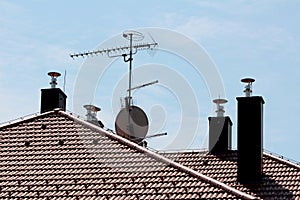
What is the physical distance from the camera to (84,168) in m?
22.9

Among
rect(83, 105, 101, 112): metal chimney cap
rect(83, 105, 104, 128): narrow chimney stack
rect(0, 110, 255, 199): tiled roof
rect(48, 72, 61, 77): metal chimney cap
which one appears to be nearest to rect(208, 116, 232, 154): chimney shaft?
rect(0, 110, 255, 199): tiled roof

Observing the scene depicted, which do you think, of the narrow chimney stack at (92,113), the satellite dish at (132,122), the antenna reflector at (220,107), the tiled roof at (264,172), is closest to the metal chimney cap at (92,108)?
the narrow chimney stack at (92,113)

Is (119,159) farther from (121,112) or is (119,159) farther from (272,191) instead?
(121,112)

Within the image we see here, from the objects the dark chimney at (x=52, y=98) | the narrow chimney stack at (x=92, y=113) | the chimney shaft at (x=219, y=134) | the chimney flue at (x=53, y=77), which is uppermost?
the chimney flue at (x=53, y=77)

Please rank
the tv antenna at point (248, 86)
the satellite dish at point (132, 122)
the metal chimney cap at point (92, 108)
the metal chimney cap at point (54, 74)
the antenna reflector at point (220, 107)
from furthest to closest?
the metal chimney cap at point (92, 108) → the antenna reflector at point (220, 107) → the satellite dish at point (132, 122) → the metal chimney cap at point (54, 74) → the tv antenna at point (248, 86)

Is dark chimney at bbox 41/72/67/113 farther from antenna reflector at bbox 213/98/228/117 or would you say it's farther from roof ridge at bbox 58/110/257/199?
antenna reflector at bbox 213/98/228/117

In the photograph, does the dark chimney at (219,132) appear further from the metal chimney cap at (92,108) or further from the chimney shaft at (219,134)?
the metal chimney cap at (92,108)

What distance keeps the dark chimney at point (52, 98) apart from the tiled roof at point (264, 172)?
3.40 metres

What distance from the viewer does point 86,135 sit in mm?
24500

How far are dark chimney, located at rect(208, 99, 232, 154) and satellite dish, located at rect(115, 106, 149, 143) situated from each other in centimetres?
200

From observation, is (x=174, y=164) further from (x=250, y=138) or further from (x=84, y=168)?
(x=250, y=138)

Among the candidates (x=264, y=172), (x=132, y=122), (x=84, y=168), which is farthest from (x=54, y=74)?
(x=264, y=172)

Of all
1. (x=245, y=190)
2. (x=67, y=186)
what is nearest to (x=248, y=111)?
(x=245, y=190)

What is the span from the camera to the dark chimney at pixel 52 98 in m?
28.0
